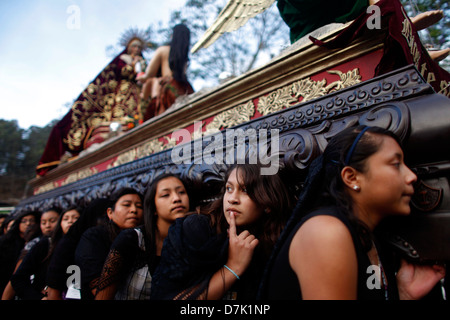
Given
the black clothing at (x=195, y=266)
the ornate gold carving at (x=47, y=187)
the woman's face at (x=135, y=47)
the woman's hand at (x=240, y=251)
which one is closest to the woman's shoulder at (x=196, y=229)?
the black clothing at (x=195, y=266)

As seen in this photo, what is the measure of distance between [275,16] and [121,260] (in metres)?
7.18

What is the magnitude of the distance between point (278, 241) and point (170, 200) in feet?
2.70

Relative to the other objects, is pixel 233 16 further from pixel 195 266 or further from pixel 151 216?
pixel 195 266

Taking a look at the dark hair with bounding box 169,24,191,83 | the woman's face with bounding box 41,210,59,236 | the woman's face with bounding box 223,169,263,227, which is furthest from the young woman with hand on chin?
the dark hair with bounding box 169,24,191,83

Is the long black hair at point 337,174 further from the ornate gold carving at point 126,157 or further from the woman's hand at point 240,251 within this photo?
the ornate gold carving at point 126,157

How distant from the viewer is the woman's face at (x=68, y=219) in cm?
221

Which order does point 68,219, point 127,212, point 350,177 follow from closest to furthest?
point 350,177 → point 127,212 → point 68,219

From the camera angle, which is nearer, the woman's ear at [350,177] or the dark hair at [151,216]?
the woman's ear at [350,177]

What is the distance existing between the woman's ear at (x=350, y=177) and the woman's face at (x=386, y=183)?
1 cm

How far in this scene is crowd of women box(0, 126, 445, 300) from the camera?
27.4 inches

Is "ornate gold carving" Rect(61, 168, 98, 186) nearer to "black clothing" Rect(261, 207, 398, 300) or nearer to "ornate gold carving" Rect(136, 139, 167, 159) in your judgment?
"ornate gold carving" Rect(136, 139, 167, 159)

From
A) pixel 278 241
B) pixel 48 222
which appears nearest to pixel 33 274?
pixel 48 222

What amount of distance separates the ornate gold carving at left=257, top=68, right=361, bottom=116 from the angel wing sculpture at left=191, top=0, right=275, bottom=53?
59 cm

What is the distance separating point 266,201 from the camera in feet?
3.64
